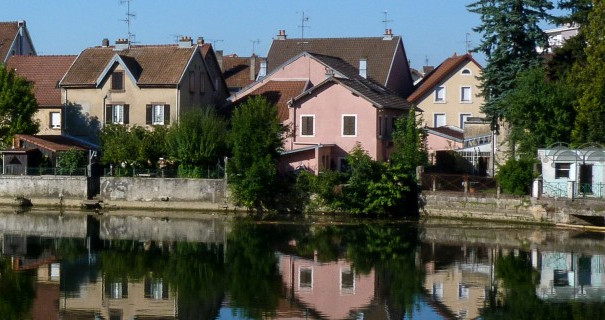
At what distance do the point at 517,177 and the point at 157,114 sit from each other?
80.5ft

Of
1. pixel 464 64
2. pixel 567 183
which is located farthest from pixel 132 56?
pixel 567 183

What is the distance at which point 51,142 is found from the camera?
6350 cm

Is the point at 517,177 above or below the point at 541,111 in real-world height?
below

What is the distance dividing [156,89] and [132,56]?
3.88 meters

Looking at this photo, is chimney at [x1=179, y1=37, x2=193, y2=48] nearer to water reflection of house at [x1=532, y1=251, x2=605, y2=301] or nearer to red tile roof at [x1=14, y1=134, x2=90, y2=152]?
red tile roof at [x1=14, y1=134, x2=90, y2=152]

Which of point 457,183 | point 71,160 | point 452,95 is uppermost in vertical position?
point 452,95

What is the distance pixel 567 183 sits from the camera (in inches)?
2014

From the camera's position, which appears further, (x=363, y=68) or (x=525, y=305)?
Answer: (x=363, y=68)

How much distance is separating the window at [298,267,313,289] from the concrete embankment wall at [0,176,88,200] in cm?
2468

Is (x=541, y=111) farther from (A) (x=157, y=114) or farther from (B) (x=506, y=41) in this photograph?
(A) (x=157, y=114)

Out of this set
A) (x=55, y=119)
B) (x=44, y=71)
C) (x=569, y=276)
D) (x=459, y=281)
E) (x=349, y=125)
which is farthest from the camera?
(x=44, y=71)

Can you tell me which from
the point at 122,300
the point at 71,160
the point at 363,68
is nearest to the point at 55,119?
the point at 71,160

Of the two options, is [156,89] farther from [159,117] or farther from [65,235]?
[65,235]

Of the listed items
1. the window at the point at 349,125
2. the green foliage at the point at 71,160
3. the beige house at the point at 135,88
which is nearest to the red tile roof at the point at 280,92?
the beige house at the point at 135,88
